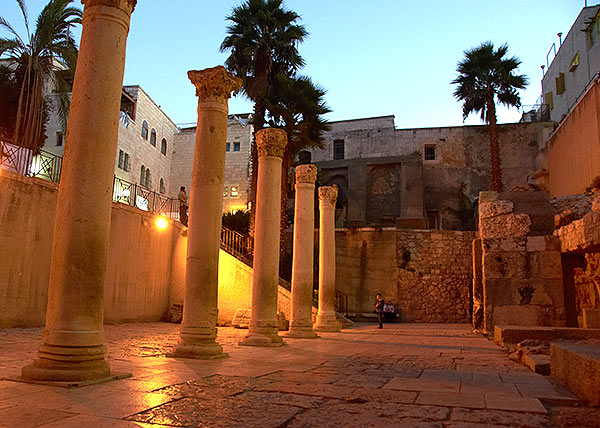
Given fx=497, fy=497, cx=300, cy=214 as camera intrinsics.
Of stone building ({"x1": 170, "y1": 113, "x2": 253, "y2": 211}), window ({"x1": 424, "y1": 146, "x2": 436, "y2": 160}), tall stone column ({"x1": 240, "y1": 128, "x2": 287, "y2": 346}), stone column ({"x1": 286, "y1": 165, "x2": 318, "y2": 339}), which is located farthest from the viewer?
stone building ({"x1": 170, "y1": 113, "x2": 253, "y2": 211})

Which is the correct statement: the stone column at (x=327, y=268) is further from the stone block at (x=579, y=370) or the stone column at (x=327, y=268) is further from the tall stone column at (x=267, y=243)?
the stone block at (x=579, y=370)

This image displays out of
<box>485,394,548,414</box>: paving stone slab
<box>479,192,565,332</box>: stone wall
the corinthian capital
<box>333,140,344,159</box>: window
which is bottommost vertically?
<box>485,394,548,414</box>: paving stone slab

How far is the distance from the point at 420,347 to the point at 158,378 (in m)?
6.66

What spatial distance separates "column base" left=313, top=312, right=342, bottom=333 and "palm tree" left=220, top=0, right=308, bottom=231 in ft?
27.0

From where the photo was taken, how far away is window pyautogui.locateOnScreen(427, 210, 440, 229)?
3638cm

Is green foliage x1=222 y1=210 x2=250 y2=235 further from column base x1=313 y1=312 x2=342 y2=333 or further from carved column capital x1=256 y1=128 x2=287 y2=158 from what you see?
carved column capital x1=256 y1=128 x2=287 y2=158

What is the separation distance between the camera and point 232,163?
1651 inches

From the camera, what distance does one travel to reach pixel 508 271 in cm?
1156

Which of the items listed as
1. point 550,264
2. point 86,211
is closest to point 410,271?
point 550,264

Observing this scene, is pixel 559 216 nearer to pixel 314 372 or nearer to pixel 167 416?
pixel 314 372

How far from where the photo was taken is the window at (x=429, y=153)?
37750 millimetres

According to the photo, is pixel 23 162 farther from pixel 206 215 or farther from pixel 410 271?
pixel 410 271

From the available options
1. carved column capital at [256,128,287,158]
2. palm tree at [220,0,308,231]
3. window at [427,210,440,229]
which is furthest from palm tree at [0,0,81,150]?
window at [427,210,440,229]

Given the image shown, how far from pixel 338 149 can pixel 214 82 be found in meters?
32.2
